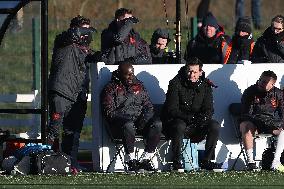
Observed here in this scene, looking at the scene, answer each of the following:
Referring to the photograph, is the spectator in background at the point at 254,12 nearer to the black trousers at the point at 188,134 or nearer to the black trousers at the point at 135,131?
the black trousers at the point at 188,134

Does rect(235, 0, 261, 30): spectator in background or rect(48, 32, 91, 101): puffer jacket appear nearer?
rect(48, 32, 91, 101): puffer jacket

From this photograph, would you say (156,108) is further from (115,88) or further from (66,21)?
(66,21)

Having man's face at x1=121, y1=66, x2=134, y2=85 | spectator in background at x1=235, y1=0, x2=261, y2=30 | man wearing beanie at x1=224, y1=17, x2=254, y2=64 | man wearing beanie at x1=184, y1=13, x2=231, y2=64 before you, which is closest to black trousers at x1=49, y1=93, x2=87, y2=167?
man's face at x1=121, y1=66, x2=134, y2=85

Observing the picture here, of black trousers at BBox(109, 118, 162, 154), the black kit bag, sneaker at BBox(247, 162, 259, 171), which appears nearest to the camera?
the black kit bag

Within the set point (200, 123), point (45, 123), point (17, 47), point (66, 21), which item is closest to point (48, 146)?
point (45, 123)

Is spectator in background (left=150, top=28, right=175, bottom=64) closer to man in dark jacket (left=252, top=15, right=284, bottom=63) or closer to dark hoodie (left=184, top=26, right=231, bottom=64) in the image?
dark hoodie (left=184, top=26, right=231, bottom=64)

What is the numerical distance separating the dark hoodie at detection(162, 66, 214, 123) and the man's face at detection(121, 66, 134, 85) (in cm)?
54

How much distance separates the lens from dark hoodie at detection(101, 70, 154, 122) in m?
20.7

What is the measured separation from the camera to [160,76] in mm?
21312

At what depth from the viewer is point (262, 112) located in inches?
829

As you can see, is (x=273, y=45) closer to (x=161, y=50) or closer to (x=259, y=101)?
(x=259, y=101)

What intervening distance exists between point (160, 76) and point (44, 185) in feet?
12.1

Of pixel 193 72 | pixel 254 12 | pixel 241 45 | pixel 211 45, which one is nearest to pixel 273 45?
pixel 241 45

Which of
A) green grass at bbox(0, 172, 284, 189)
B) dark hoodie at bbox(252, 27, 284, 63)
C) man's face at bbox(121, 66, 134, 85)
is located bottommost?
green grass at bbox(0, 172, 284, 189)
